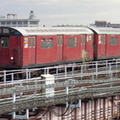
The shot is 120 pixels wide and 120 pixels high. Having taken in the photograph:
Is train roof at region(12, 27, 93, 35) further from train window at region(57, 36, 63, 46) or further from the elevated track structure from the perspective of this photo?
the elevated track structure

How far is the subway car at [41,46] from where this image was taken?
2644 centimetres

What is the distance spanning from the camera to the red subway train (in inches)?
1043

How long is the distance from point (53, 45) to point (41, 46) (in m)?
1.67

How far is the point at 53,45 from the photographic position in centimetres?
2978

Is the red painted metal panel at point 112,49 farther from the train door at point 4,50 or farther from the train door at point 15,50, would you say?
the train door at point 4,50

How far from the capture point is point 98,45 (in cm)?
3575

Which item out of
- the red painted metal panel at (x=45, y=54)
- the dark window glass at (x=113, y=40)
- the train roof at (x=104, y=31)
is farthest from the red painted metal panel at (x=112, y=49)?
the red painted metal panel at (x=45, y=54)

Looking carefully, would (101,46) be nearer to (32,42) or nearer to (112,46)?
(112,46)

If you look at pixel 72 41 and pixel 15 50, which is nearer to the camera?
pixel 15 50

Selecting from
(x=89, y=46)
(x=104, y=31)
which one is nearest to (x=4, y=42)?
(x=89, y=46)

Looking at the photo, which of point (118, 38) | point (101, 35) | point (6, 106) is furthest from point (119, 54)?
point (6, 106)

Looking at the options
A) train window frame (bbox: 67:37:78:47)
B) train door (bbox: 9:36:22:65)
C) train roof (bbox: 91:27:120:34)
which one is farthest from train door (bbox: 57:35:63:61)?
train roof (bbox: 91:27:120:34)

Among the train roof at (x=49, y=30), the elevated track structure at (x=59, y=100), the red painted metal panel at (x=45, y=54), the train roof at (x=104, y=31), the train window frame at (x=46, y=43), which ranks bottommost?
the elevated track structure at (x=59, y=100)

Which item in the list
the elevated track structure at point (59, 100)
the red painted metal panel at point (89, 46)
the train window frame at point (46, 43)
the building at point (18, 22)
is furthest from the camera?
the building at point (18, 22)
